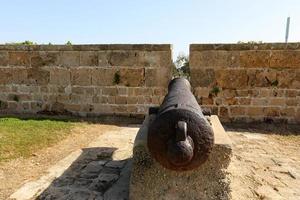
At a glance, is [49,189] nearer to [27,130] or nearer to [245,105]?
[27,130]

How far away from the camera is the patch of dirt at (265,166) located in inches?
141

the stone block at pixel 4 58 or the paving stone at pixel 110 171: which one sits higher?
the stone block at pixel 4 58

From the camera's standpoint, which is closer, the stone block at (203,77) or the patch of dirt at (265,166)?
the patch of dirt at (265,166)

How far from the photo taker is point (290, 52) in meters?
6.76

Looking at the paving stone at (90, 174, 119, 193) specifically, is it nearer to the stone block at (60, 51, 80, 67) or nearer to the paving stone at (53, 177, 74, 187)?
the paving stone at (53, 177, 74, 187)

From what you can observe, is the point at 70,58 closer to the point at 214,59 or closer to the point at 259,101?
the point at 214,59

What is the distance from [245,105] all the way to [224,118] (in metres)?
0.51

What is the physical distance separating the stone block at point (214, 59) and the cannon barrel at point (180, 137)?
4.49m

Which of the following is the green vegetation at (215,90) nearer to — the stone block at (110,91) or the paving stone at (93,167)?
the stone block at (110,91)

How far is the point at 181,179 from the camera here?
9.50 feet

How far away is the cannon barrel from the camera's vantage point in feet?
7.99

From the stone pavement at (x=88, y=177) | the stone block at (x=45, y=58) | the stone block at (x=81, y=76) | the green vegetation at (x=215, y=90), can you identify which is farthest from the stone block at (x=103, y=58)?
the stone pavement at (x=88, y=177)

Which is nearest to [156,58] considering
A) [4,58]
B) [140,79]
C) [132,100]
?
[140,79]

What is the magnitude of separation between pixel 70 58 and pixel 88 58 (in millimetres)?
411
